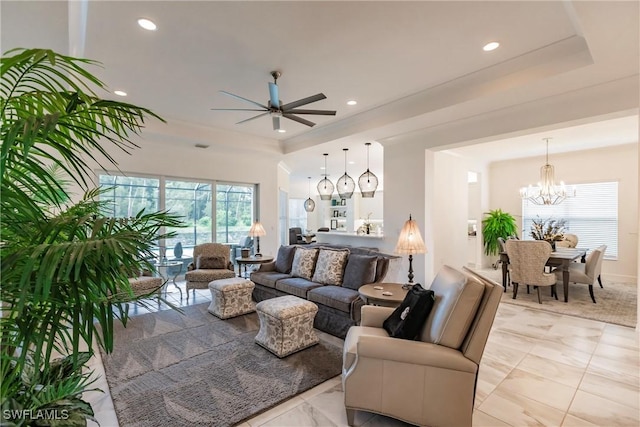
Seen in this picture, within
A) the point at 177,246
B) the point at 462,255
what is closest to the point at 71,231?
the point at 177,246

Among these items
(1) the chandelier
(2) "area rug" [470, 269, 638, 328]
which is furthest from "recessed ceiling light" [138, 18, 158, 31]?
(1) the chandelier

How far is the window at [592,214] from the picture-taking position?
656 centimetres

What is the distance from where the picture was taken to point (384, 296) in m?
2.92

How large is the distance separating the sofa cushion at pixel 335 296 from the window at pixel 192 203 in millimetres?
2835

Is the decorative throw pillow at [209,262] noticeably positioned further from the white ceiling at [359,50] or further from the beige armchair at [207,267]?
the white ceiling at [359,50]

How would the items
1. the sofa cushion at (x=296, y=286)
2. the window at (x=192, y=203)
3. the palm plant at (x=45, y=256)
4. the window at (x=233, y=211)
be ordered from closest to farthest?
the palm plant at (x=45, y=256), the sofa cushion at (x=296, y=286), the window at (x=192, y=203), the window at (x=233, y=211)

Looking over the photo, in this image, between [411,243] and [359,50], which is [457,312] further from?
[359,50]

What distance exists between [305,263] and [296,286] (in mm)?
482

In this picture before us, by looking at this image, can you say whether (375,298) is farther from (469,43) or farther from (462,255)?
(462,255)

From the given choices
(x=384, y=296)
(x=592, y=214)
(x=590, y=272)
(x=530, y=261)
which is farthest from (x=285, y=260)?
(x=592, y=214)

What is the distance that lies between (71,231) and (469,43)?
10.9ft

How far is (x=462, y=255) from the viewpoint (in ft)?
20.6

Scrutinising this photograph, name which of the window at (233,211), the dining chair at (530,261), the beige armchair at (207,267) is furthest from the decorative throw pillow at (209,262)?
the dining chair at (530,261)

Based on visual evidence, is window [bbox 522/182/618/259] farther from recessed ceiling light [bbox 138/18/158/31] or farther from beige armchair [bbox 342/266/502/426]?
recessed ceiling light [bbox 138/18/158/31]
